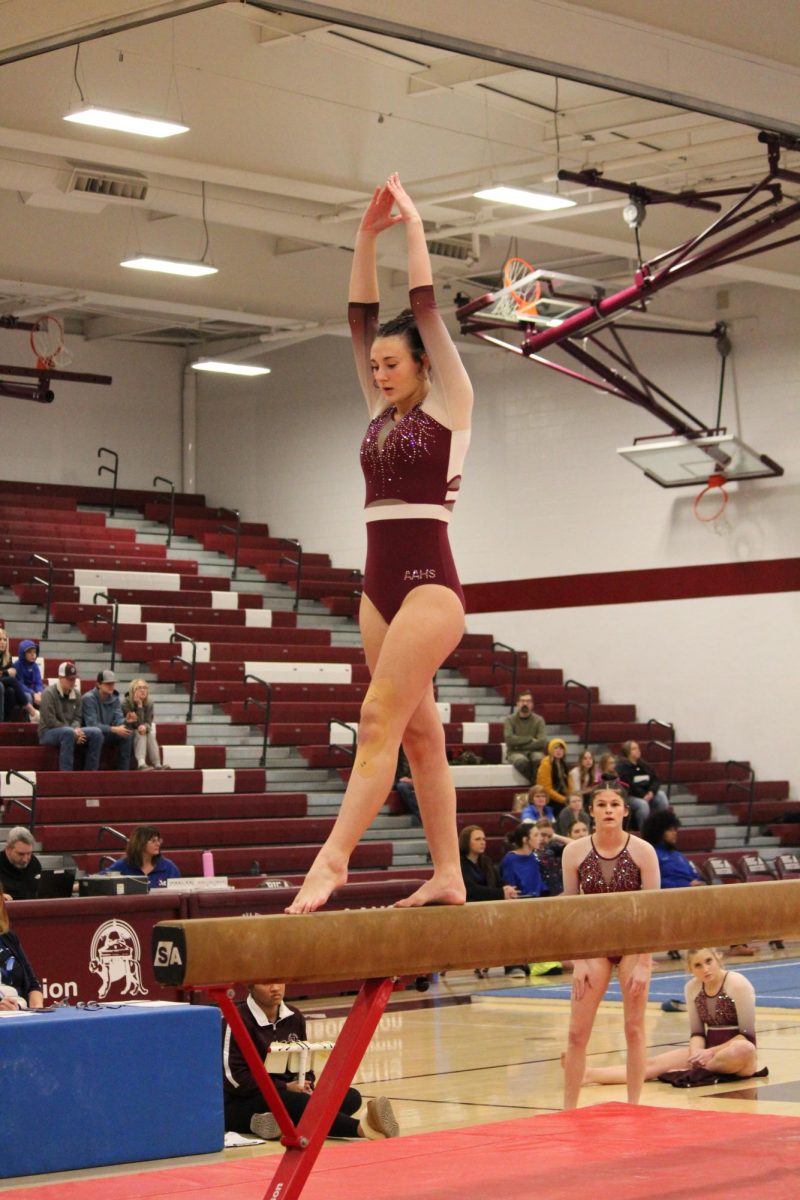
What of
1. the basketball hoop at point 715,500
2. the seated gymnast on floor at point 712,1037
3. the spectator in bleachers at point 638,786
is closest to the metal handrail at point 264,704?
the spectator in bleachers at point 638,786

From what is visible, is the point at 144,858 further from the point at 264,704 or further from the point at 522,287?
the point at 522,287

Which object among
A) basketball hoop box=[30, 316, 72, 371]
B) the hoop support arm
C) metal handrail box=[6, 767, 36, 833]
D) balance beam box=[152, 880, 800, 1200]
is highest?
basketball hoop box=[30, 316, 72, 371]

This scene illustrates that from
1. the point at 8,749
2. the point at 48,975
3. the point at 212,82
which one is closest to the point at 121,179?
the point at 212,82

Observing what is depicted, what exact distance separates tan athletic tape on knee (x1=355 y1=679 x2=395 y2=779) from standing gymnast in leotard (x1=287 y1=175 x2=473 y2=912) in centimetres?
1

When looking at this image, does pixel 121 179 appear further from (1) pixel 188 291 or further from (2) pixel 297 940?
(2) pixel 297 940

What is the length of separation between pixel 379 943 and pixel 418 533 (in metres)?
1.11

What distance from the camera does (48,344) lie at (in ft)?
66.2

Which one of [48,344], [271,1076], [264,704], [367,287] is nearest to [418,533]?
[367,287]

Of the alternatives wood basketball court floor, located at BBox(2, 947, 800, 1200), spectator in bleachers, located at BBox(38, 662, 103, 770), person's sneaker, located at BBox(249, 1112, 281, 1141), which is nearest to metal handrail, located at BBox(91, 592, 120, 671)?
spectator in bleachers, located at BBox(38, 662, 103, 770)

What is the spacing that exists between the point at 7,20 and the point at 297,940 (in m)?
8.35

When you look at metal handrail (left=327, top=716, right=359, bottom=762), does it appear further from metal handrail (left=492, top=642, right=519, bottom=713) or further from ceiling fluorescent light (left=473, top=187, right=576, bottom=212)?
ceiling fluorescent light (left=473, top=187, right=576, bottom=212)

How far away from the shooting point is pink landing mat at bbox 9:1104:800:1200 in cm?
460

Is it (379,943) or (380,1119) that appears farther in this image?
(380,1119)

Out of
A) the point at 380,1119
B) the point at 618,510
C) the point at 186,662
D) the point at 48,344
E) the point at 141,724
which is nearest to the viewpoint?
the point at 380,1119
